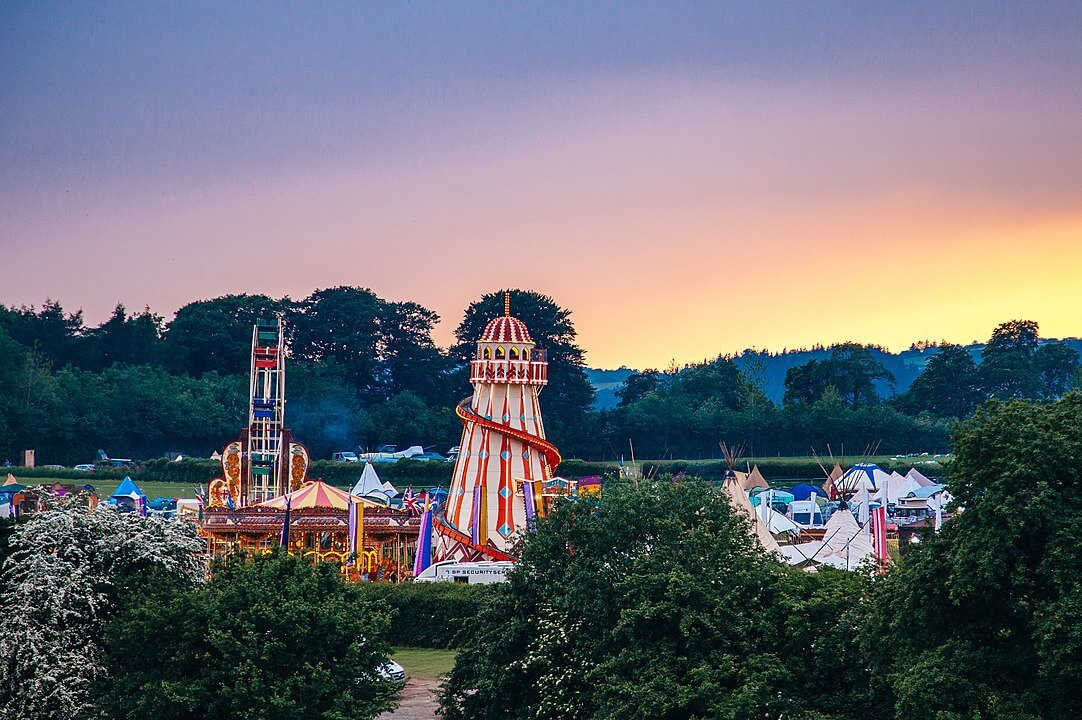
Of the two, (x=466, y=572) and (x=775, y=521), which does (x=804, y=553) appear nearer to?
(x=466, y=572)

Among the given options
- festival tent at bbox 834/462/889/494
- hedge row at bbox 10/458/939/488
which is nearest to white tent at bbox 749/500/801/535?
festival tent at bbox 834/462/889/494

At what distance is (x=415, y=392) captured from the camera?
12688 cm

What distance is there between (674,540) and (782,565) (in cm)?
226

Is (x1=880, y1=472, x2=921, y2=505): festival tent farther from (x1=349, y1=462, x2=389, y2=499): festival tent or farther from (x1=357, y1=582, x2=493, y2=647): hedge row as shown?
(x1=357, y1=582, x2=493, y2=647): hedge row

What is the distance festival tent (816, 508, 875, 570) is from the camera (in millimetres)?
48594

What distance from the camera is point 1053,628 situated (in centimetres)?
2095

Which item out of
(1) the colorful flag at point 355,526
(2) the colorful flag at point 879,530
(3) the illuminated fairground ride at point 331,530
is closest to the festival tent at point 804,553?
(2) the colorful flag at point 879,530

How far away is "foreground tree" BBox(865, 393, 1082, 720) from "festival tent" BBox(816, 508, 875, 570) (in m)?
23.5

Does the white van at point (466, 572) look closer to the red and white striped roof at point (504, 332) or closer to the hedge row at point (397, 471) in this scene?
the red and white striped roof at point (504, 332)

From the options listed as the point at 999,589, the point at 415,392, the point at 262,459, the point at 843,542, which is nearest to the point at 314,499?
the point at 262,459

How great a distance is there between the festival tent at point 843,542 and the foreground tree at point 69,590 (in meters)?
23.9

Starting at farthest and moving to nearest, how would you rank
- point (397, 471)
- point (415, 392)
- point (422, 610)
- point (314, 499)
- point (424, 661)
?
point (415, 392) → point (397, 471) → point (314, 499) → point (422, 610) → point (424, 661)

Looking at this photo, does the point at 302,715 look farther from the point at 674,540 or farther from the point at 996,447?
the point at 996,447

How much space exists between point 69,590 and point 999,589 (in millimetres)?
16338
